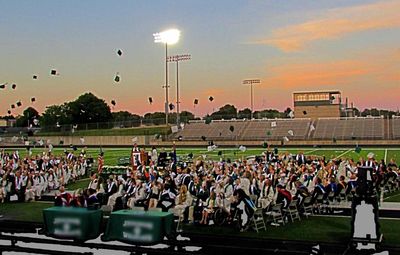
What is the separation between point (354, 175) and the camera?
19781 millimetres

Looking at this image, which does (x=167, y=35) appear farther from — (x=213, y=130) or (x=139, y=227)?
(x=139, y=227)

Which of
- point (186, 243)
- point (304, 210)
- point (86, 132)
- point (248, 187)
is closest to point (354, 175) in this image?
point (304, 210)

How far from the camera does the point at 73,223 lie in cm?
712

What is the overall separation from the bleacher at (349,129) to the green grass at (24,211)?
48.3 m

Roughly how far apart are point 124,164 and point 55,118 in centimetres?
8126

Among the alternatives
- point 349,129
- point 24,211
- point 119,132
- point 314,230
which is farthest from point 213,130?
point 314,230

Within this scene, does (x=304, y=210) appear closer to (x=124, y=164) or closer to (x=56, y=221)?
(x=56, y=221)


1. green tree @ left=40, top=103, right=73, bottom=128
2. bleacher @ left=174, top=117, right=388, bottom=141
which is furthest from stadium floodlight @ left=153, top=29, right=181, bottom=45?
green tree @ left=40, top=103, right=73, bottom=128

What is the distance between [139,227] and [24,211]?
14894 mm

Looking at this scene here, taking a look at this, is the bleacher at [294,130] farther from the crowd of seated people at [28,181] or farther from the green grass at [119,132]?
the crowd of seated people at [28,181]

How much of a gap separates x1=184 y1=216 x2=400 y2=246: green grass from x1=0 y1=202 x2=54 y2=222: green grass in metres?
6.25

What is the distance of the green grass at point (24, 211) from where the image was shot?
1850cm

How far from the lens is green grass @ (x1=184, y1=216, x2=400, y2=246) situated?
14.0m

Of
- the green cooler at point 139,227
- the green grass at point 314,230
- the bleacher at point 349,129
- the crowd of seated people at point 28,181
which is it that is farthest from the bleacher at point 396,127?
the green cooler at point 139,227
